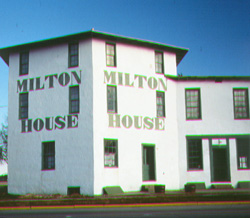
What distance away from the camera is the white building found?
24.9 metres

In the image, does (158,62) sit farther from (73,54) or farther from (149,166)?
(149,166)

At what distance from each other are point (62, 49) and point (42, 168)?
26.9 ft

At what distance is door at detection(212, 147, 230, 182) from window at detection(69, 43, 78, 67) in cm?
1170

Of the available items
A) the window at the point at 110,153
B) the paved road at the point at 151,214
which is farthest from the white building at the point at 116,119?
the paved road at the point at 151,214

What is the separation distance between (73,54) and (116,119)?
5.32 m

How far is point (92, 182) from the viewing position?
23828mm

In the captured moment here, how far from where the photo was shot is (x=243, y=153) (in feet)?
91.2

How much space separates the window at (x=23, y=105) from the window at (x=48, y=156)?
9.62 feet

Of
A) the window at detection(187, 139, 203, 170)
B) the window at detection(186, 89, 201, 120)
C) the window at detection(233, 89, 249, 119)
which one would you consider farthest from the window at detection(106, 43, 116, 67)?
the window at detection(233, 89, 249, 119)

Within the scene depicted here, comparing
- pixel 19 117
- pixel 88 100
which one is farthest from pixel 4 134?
pixel 88 100

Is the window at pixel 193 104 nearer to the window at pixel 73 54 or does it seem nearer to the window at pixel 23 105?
the window at pixel 73 54

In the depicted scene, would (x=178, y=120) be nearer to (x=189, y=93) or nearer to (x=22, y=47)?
(x=189, y=93)

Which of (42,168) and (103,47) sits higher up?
(103,47)

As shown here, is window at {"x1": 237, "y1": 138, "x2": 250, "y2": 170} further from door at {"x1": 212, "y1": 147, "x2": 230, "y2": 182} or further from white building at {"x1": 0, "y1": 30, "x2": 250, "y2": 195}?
door at {"x1": 212, "y1": 147, "x2": 230, "y2": 182}
